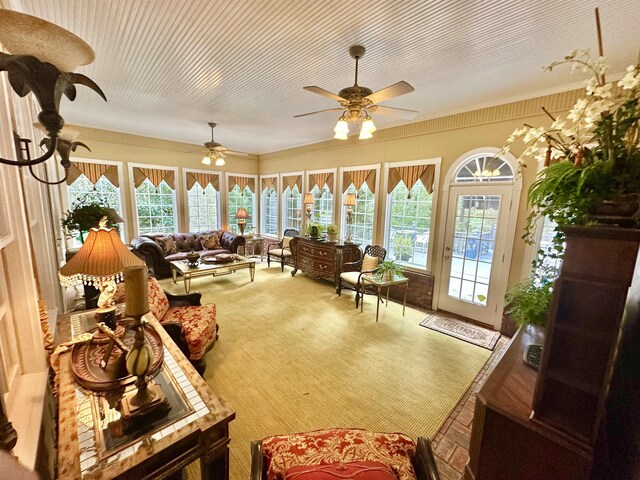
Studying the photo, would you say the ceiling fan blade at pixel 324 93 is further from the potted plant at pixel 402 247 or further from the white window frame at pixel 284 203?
the white window frame at pixel 284 203

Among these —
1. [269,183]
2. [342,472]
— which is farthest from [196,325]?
[269,183]

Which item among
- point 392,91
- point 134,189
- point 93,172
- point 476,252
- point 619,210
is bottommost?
point 476,252

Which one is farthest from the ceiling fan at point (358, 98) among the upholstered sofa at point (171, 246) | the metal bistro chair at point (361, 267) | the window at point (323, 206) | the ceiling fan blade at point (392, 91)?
the upholstered sofa at point (171, 246)

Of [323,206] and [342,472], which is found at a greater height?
[323,206]

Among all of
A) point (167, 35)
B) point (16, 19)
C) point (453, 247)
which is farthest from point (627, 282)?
point (167, 35)

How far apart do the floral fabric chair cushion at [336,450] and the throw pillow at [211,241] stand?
5.64 meters

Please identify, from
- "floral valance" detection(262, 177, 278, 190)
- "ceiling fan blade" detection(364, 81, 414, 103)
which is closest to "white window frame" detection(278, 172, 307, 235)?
"floral valance" detection(262, 177, 278, 190)

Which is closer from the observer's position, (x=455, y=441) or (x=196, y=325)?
(x=455, y=441)

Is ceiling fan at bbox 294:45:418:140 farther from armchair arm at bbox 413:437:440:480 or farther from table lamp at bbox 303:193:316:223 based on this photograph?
table lamp at bbox 303:193:316:223

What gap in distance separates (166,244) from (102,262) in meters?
4.66

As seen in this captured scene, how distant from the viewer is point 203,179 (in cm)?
660

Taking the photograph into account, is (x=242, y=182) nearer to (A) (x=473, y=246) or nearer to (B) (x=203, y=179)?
(B) (x=203, y=179)

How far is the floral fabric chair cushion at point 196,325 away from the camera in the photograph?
2404 mm

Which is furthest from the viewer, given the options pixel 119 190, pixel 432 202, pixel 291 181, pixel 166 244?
pixel 291 181
